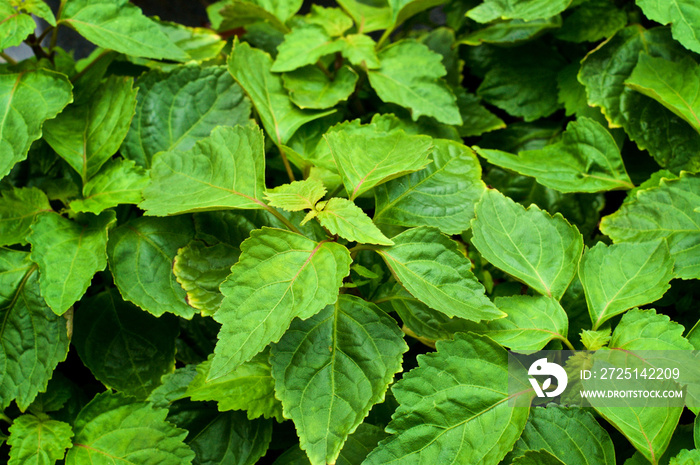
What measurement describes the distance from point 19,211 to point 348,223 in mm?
624

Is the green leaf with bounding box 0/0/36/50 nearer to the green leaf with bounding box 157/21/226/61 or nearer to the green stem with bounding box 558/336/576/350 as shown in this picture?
the green leaf with bounding box 157/21/226/61

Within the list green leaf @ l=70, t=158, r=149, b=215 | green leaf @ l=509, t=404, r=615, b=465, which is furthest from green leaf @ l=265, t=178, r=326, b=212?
green leaf @ l=509, t=404, r=615, b=465

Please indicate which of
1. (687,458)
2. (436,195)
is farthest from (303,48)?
(687,458)

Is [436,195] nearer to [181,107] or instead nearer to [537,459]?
[537,459]

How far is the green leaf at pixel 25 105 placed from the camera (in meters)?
0.96

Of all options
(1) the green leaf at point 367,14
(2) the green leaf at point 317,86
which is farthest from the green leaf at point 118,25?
(1) the green leaf at point 367,14

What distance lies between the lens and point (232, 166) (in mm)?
958

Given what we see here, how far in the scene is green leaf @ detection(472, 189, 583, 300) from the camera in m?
0.90

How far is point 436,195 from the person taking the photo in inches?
38.4

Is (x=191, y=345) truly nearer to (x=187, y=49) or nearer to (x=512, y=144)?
(x=187, y=49)

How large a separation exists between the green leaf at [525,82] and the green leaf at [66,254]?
928 mm

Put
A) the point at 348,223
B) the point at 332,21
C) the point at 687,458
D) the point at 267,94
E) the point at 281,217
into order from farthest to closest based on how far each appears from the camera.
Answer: the point at 332,21 → the point at 267,94 → the point at 281,217 → the point at 348,223 → the point at 687,458

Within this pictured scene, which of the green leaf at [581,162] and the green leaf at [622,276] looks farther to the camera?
the green leaf at [581,162]
